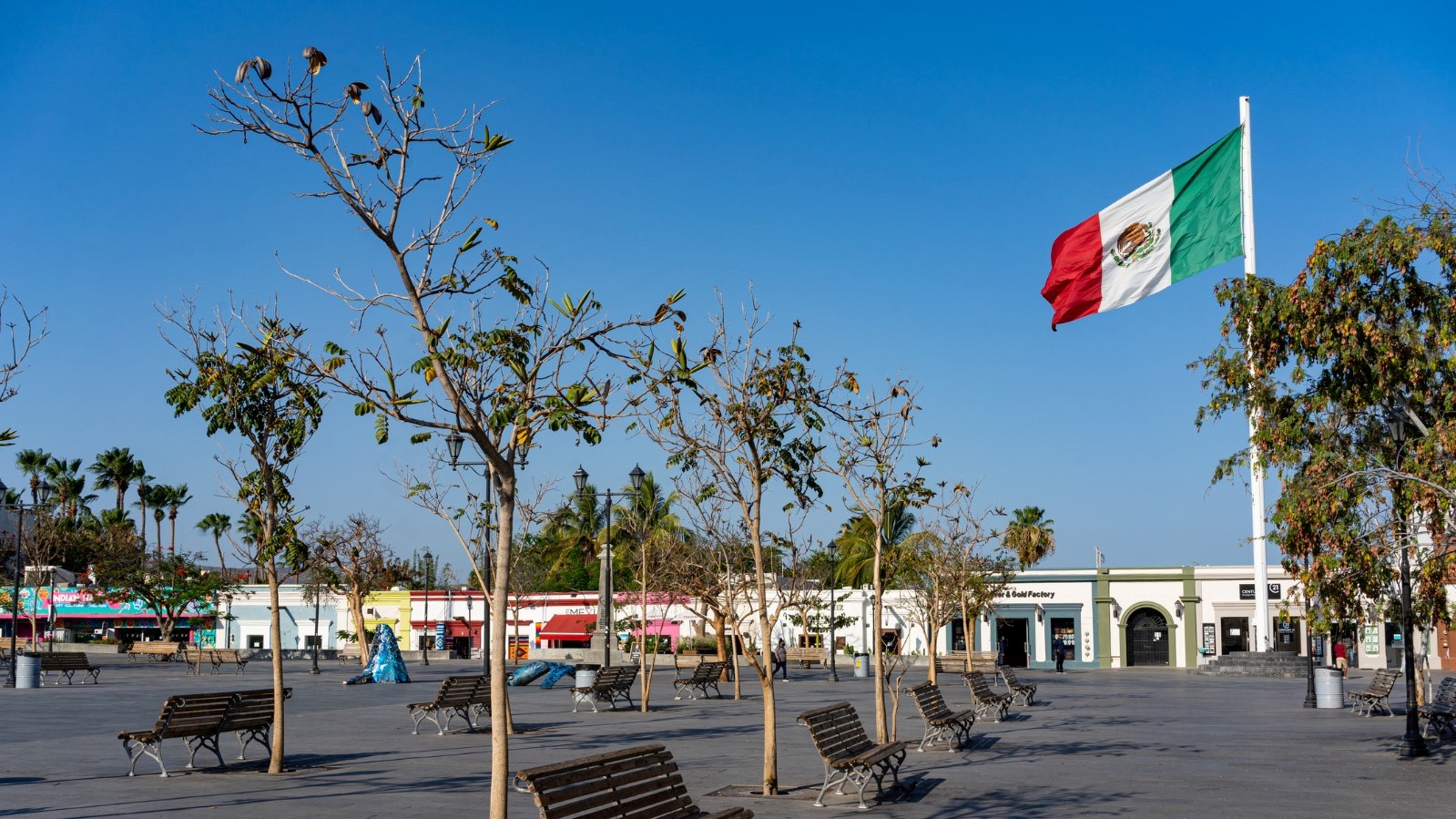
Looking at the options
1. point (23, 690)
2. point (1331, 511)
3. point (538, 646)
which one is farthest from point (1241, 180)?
point (538, 646)

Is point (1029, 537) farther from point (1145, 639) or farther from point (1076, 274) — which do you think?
point (1076, 274)

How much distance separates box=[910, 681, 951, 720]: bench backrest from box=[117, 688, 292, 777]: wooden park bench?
8.13 metres

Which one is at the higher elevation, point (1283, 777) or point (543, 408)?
point (543, 408)

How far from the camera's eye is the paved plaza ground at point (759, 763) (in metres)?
12.3

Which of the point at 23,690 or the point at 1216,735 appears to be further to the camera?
the point at 23,690

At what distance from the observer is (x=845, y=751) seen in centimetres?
1259

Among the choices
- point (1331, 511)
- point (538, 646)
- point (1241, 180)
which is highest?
point (1241, 180)

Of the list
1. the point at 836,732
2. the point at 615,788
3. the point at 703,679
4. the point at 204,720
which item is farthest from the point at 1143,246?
the point at 615,788

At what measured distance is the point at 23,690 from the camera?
1330 inches

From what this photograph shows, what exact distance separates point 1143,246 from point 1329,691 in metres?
10.5

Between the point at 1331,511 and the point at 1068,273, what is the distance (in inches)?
581

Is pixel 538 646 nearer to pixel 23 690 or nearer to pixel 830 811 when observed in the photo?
pixel 23 690

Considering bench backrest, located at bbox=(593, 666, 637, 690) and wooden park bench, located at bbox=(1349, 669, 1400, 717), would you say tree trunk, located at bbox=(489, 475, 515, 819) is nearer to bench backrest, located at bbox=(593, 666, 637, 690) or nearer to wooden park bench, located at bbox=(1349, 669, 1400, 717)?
bench backrest, located at bbox=(593, 666, 637, 690)

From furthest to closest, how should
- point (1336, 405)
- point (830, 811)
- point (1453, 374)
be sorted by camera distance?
point (1336, 405) < point (1453, 374) < point (830, 811)
